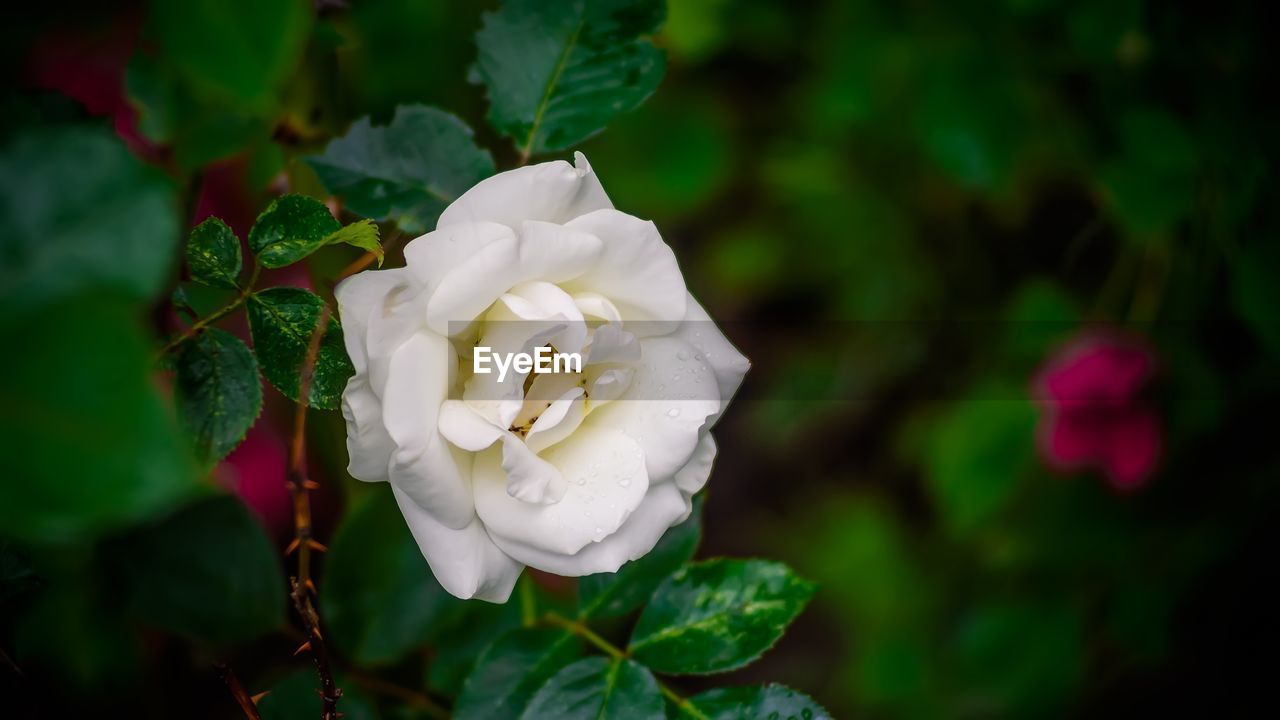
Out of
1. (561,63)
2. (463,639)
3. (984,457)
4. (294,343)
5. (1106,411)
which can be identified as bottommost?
(984,457)

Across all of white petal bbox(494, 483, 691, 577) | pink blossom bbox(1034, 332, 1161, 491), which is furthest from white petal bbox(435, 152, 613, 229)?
pink blossom bbox(1034, 332, 1161, 491)

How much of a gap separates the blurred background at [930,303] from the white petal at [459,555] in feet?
0.80

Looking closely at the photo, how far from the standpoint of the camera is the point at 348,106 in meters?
0.78

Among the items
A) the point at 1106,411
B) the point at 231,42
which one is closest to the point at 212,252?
the point at 231,42

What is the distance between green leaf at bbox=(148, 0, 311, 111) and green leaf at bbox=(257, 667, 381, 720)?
1.53ft

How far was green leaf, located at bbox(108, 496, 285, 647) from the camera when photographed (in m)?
0.65

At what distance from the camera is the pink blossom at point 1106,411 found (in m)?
1.35

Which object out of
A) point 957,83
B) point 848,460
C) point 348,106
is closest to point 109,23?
point 348,106

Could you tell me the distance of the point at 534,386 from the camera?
602 mm

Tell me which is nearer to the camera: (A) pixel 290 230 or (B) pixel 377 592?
(A) pixel 290 230

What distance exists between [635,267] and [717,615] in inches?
11.3

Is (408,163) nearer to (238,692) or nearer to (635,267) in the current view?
(635,267)

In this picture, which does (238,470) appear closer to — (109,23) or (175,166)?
(175,166)

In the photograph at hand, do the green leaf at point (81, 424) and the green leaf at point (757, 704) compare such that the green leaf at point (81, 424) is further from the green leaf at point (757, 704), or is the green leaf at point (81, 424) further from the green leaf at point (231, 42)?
the green leaf at point (757, 704)
